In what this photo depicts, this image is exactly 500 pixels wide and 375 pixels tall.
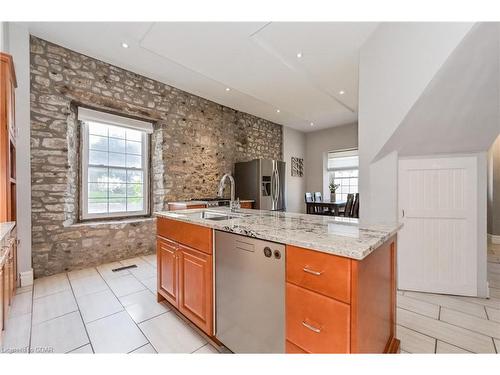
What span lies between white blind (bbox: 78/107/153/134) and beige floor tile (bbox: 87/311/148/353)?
2.65 metres

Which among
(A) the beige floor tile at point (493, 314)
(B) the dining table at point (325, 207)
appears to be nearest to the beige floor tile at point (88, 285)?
(A) the beige floor tile at point (493, 314)

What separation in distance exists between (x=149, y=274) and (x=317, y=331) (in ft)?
8.28

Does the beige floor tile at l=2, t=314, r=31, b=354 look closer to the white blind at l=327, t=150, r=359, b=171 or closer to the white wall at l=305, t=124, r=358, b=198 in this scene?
the white wall at l=305, t=124, r=358, b=198

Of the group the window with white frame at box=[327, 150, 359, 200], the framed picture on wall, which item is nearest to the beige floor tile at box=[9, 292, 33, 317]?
the framed picture on wall

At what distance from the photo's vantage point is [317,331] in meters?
1.03

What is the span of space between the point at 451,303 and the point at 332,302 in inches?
84.2

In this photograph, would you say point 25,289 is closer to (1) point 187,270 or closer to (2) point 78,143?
(2) point 78,143

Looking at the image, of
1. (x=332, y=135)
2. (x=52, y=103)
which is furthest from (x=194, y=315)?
(x=332, y=135)

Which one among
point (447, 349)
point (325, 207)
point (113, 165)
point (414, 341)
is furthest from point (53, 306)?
point (325, 207)

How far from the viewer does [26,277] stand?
2535mm

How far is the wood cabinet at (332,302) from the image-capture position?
0.94 m


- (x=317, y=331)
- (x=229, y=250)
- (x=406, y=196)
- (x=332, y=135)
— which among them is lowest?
(x=317, y=331)

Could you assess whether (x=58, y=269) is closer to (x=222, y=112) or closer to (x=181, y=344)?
(x=181, y=344)

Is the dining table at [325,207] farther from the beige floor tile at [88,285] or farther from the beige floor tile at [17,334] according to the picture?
the beige floor tile at [17,334]
